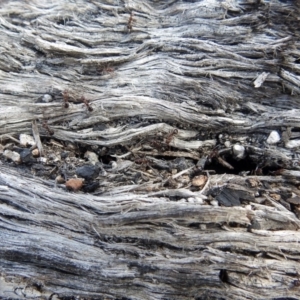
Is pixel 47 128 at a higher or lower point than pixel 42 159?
higher

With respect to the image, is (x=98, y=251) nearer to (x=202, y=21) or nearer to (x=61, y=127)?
(x=61, y=127)

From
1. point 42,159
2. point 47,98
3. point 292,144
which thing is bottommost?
point 42,159

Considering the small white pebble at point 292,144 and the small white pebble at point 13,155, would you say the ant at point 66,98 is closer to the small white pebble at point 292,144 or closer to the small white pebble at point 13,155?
the small white pebble at point 13,155

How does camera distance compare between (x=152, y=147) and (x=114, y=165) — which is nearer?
(x=114, y=165)

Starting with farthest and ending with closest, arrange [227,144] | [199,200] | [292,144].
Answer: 1. [227,144]
2. [292,144]
3. [199,200]

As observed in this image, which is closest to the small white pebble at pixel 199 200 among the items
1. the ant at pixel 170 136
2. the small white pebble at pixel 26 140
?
the ant at pixel 170 136

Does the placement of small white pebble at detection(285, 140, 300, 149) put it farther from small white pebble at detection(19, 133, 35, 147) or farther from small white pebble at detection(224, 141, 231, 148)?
small white pebble at detection(19, 133, 35, 147)

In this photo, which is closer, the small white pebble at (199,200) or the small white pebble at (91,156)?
the small white pebble at (199,200)

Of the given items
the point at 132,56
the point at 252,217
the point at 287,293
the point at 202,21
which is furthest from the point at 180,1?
the point at 287,293

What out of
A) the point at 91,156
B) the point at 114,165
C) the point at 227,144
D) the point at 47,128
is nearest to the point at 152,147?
the point at 114,165

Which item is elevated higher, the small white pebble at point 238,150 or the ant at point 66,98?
the ant at point 66,98

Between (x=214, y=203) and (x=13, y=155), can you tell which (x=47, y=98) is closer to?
(x=13, y=155)
